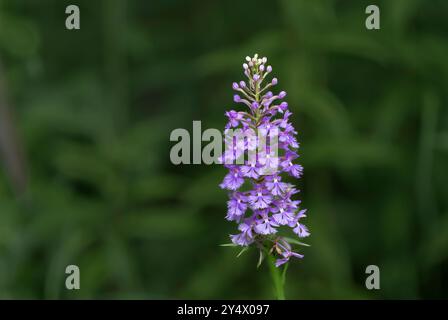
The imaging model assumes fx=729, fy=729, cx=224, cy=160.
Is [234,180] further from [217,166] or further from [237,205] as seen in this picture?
[217,166]

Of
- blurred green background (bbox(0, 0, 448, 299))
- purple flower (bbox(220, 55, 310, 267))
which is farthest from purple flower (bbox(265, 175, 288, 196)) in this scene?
blurred green background (bbox(0, 0, 448, 299))

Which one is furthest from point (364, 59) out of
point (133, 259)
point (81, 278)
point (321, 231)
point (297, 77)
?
point (81, 278)

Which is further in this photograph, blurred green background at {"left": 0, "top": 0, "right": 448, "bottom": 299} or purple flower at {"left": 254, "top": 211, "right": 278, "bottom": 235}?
blurred green background at {"left": 0, "top": 0, "right": 448, "bottom": 299}

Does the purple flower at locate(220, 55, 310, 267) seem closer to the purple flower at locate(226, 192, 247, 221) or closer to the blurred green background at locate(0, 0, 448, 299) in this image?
the purple flower at locate(226, 192, 247, 221)

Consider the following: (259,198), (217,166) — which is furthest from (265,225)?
(217,166)

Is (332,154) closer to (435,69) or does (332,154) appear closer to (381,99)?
(381,99)

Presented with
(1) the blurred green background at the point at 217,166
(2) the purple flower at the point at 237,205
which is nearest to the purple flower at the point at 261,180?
(2) the purple flower at the point at 237,205

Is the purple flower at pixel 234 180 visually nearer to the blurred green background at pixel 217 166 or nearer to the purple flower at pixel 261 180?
the purple flower at pixel 261 180

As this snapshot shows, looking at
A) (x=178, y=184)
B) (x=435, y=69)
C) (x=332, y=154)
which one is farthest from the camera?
(x=178, y=184)
